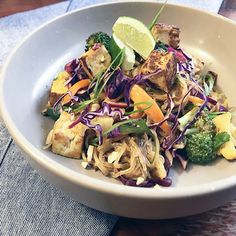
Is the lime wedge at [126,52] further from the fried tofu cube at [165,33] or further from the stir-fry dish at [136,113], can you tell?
the fried tofu cube at [165,33]

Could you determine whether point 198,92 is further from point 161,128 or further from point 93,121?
point 93,121

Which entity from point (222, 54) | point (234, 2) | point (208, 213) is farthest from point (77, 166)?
point (234, 2)

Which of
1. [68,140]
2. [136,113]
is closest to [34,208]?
[68,140]

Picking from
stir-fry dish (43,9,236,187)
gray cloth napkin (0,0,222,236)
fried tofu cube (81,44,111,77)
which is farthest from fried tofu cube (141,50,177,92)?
gray cloth napkin (0,0,222,236)

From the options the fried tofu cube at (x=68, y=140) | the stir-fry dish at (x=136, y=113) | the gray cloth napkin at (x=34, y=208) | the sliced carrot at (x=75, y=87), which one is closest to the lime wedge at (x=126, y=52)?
the stir-fry dish at (x=136, y=113)

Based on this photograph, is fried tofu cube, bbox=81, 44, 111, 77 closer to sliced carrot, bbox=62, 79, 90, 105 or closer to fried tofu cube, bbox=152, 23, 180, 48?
sliced carrot, bbox=62, 79, 90, 105

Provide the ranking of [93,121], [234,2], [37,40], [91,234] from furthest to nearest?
1. [234,2]
2. [37,40]
3. [93,121]
4. [91,234]
